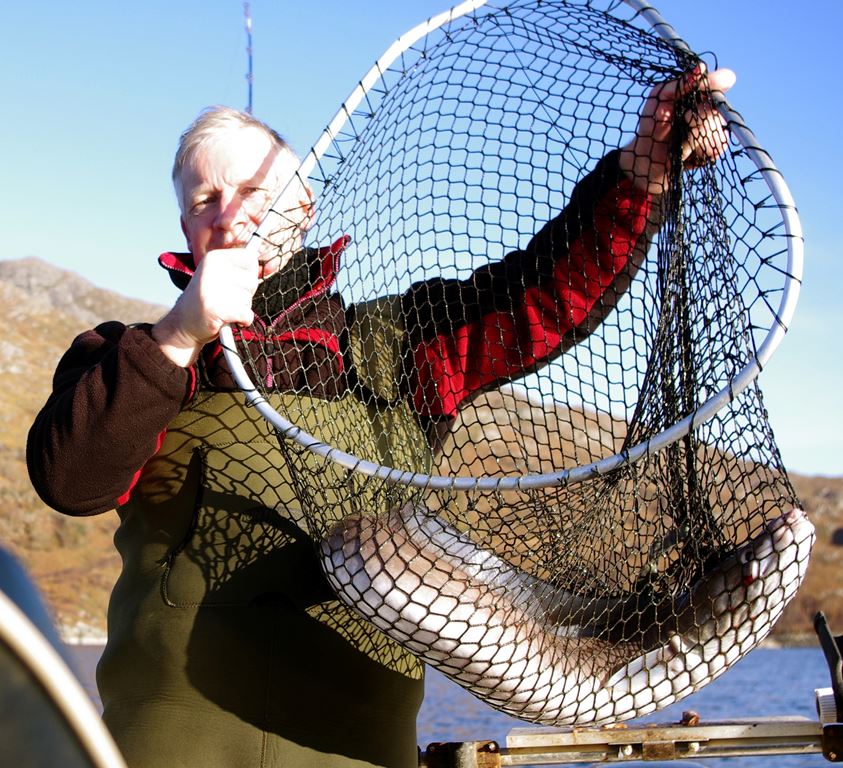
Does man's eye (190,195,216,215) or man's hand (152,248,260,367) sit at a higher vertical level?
man's eye (190,195,216,215)

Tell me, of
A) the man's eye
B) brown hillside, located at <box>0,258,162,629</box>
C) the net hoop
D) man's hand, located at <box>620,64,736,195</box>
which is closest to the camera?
the net hoop

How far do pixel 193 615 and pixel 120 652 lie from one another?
22cm

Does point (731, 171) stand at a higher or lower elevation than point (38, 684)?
higher

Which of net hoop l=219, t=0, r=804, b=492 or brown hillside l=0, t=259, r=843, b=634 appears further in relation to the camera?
brown hillside l=0, t=259, r=843, b=634

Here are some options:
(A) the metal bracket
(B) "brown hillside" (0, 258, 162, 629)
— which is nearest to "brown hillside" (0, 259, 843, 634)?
(B) "brown hillside" (0, 258, 162, 629)

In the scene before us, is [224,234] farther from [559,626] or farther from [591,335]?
[559,626]

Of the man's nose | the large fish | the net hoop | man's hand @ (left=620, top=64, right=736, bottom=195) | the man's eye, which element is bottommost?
the large fish

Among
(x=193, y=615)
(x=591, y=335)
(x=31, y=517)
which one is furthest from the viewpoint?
(x=31, y=517)

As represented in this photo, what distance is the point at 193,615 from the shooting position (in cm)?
239

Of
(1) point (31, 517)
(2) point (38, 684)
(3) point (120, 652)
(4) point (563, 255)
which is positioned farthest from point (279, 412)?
(1) point (31, 517)

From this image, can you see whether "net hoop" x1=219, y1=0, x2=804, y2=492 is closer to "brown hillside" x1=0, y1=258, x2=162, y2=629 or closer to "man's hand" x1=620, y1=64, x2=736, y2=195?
"man's hand" x1=620, y1=64, x2=736, y2=195

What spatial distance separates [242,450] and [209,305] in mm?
472

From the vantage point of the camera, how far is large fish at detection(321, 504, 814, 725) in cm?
221

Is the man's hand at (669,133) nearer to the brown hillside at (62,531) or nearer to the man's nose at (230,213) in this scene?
the man's nose at (230,213)
